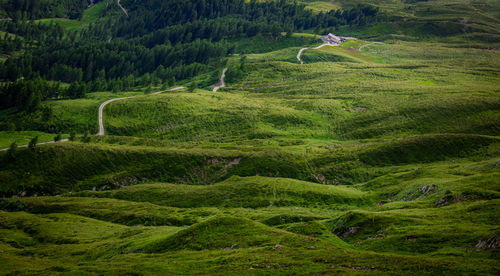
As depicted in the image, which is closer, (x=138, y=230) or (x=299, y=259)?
(x=299, y=259)

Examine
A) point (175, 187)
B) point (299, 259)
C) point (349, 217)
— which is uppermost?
point (299, 259)

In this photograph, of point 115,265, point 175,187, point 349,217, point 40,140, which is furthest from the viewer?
point 40,140

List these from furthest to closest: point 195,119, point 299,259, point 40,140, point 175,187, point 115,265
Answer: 1. point 195,119
2. point 40,140
3. point 175,187
4. point 115,265
5. point 299,259

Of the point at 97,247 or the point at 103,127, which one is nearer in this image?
the point at 97,247

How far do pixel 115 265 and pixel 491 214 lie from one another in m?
50.1

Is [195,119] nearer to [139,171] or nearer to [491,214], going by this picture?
[139,171]

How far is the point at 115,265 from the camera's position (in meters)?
46.4

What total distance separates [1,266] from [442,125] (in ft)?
477

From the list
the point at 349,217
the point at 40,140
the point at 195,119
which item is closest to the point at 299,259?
the point at 349,217

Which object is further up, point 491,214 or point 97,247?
point 491,214

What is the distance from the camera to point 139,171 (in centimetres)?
11044

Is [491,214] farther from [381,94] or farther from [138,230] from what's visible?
[381,94]

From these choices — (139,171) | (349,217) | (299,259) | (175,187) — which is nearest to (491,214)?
(349,217)

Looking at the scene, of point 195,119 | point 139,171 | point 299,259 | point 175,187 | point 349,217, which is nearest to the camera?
point 299,259
